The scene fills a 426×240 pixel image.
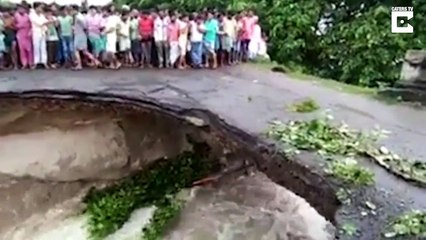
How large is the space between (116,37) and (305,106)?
385 cm

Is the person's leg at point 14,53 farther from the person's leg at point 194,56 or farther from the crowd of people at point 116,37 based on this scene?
the person's leg at point 194,56

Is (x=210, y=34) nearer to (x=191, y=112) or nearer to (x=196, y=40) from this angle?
(x=196, y=40)

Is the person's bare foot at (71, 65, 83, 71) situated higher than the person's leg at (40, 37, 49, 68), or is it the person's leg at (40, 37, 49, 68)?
the person's leg at (40, 37, 49, 68)

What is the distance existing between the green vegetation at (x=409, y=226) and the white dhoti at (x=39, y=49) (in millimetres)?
6799

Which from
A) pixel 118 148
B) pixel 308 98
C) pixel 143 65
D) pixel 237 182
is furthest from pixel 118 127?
pixel 308 98

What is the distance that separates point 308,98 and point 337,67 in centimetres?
452

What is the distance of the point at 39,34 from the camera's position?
11633 mm

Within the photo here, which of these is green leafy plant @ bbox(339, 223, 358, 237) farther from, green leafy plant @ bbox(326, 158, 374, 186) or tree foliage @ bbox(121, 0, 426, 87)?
tree foliage @ bbox(121, 0, 426, 87)

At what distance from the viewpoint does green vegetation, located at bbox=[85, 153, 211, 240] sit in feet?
35.9

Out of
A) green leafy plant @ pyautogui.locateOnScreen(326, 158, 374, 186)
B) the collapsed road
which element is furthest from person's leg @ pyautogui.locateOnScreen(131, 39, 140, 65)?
green leafy plant @ pyautogui.locateOnScreen(326, 158, 374, 186)

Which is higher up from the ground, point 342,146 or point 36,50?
point 36,50

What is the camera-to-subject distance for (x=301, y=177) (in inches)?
282

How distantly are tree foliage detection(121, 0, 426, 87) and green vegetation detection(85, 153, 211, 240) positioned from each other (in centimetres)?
368

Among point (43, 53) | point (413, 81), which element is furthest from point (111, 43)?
point (413, 81)
